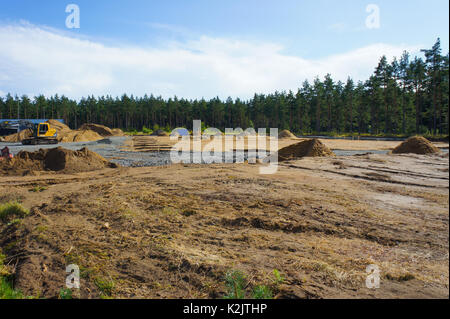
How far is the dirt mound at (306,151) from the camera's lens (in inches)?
667

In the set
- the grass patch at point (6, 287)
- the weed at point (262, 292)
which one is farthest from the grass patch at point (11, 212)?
the weed at point (262, 292)

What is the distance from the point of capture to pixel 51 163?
14.2 meters

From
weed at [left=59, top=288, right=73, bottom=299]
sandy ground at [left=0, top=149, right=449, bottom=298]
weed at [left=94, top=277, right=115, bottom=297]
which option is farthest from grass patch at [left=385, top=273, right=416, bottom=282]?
weed at [left=59, top=288, right=73, bottom=299]

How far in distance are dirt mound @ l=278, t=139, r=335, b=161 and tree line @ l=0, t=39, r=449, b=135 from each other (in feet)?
96.2

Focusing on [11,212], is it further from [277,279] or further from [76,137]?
[76,137]

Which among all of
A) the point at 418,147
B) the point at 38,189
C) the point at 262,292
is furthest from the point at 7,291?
the point at 418,147

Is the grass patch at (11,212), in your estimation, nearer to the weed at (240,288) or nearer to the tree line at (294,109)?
the weed at (240,288)

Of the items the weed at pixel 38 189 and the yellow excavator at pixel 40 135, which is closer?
the weed at pixel 38 189

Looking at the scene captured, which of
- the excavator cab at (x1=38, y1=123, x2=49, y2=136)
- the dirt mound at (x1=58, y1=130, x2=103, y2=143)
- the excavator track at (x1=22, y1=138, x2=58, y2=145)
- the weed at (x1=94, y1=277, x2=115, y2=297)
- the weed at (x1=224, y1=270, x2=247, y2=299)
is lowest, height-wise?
the weed at (x1=94, y1=277, x2=115, y2=297)

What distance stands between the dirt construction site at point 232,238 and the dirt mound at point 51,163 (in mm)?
4626

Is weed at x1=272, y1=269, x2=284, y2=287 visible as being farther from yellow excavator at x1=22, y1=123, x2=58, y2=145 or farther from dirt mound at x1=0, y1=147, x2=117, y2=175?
yellow excavator at x1=22, y1=123, x2=58, y2=145

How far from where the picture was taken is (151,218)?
5848mm

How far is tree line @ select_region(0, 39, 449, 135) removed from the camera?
46375 mm

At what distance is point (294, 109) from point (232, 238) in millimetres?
69125
